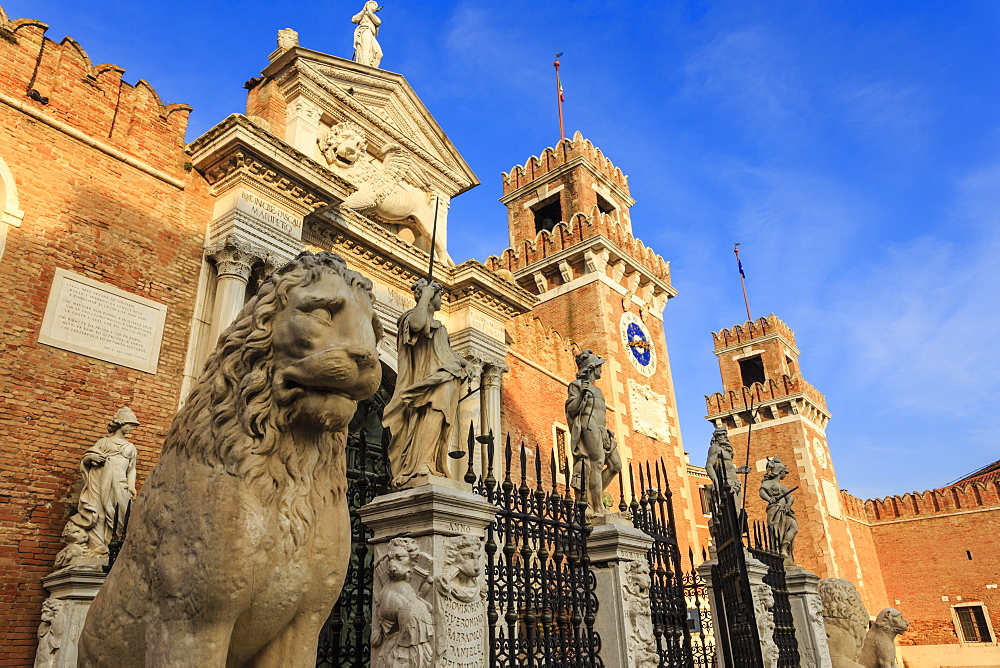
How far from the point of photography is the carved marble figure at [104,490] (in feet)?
22.8

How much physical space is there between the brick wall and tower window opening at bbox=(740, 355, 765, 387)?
27.9 m

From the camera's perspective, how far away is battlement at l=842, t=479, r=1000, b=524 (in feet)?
92.8

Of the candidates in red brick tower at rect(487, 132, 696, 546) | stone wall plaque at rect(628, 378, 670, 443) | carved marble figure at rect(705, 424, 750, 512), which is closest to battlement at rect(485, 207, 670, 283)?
red brick tower at rect(487, 132, 696, 546)

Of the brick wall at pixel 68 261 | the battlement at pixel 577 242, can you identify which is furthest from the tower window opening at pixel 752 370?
the brick wall at pixel 68 261

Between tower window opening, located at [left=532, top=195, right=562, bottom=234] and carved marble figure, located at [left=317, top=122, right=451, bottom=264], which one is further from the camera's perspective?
tower window opening, located at [left=532, top=195, right=562, bottom=234]

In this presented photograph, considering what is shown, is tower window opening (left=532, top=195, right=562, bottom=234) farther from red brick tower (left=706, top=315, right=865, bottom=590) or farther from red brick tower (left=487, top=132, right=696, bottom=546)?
red brick tower (left=706, top=315, right=865, bottom=590)

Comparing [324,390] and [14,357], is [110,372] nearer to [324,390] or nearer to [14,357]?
[14,357]

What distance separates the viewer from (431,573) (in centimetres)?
379

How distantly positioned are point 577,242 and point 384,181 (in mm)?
8552

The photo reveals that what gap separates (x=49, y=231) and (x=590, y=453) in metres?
6.97

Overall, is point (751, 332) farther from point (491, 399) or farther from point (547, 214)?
point (491, 399)

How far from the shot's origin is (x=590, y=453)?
245 inches

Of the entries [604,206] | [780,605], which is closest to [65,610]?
[780,605]

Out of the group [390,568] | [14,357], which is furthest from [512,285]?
[390,568]
